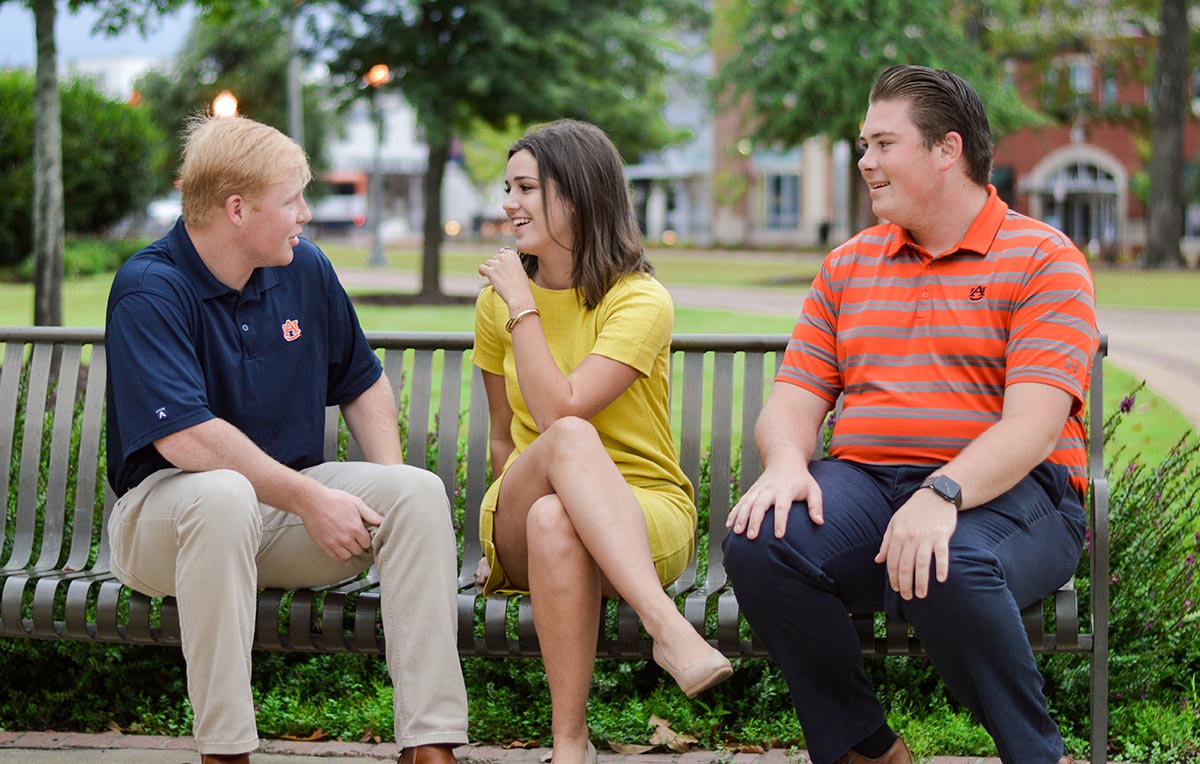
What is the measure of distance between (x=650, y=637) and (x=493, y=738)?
75 centimetres

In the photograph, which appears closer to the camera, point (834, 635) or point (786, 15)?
point (834, 635)

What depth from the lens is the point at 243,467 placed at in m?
3.38

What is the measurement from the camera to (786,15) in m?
30.2

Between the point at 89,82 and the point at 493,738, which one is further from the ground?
the point at 89,82

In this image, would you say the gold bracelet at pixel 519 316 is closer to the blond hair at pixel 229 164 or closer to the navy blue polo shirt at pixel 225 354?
the navy blue polo shirt at pixel 225 354

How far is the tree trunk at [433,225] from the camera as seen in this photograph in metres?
20.5

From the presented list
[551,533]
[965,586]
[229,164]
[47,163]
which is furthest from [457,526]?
[47,163]

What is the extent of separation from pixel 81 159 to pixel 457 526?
21.7 m

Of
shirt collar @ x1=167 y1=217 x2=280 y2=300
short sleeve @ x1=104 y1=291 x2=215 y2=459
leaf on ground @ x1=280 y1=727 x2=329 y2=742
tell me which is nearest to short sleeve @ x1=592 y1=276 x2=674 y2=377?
shirt collar @ x1=167 y1=217 x2=280 y2=300

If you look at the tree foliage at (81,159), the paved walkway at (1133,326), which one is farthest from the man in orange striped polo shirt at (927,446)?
the tree foliage at (81,159)

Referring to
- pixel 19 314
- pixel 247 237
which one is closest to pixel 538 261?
pixel 247 237

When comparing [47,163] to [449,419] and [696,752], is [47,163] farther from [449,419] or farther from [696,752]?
[696,752]

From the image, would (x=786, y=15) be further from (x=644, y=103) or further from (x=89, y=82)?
(x=89, y=82)

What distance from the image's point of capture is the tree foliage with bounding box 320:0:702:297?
19.2 metres
